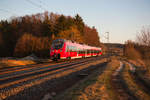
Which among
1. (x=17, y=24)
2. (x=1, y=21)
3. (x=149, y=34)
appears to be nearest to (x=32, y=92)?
(x=149, y=34)

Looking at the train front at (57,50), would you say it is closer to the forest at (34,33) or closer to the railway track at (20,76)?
the railway track at (20,76)

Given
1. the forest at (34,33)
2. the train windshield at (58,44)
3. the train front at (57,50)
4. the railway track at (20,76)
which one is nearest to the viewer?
the railway track at (20,76)

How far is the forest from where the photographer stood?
4181 cm

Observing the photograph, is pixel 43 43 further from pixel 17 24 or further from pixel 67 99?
pixel 67 99

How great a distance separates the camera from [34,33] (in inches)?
2240

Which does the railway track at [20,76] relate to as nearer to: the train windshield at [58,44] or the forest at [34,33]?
the train windshield at [58,44]

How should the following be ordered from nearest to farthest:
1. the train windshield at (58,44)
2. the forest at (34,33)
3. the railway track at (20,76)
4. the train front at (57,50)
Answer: the railway track at (20,76)
the train front at (57,50)
the train windshield at (58,44)
the forest at (34,33)

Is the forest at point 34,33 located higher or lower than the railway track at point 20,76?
higher

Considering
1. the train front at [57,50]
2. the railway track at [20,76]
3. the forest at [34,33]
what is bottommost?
the railway track at [20,76]

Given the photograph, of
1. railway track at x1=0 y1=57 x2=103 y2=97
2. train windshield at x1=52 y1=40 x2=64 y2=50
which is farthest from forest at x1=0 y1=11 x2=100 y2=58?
railway track at x1=0 y1=57 x2=103 y2=97

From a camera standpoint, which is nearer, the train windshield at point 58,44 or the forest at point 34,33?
the train windshield at point 58,44

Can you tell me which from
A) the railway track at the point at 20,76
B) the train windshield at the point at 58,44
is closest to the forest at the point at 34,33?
the train windshield at the point at 58,44

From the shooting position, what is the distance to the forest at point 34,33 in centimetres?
4181

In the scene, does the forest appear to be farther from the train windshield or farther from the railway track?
the railway track
